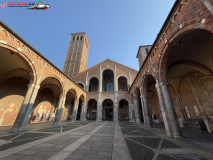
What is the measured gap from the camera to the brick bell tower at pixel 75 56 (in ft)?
96.5

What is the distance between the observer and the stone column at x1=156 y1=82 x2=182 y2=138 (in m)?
4.50

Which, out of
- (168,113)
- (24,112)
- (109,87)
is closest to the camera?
(168,113)

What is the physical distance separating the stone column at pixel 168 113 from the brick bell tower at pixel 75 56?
89.8 ft

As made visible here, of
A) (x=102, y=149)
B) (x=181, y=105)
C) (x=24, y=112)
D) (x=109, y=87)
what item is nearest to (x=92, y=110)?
(x=109, y=87)

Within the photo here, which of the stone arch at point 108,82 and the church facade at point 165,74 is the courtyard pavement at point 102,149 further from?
the stone arch at point 108,82

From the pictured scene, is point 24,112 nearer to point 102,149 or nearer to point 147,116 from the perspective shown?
point 102,149

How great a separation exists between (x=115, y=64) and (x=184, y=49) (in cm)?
1448

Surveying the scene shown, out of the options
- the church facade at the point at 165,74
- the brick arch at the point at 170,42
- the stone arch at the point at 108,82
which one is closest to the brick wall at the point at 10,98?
the church facade at the point at 165,74

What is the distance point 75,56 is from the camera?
31.9 meters

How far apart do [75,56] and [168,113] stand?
33127 mm

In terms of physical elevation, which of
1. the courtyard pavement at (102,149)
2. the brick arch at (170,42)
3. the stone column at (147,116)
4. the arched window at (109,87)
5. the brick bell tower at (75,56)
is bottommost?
the courtyard pavement at (102,149)

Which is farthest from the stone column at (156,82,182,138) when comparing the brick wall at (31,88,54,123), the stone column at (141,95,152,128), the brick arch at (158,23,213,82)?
the brick wall at (31,88,54,123)

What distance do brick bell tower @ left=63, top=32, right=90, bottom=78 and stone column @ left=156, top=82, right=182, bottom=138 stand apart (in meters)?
27.4

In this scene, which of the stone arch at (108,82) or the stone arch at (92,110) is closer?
the stone arch at (92,110)
